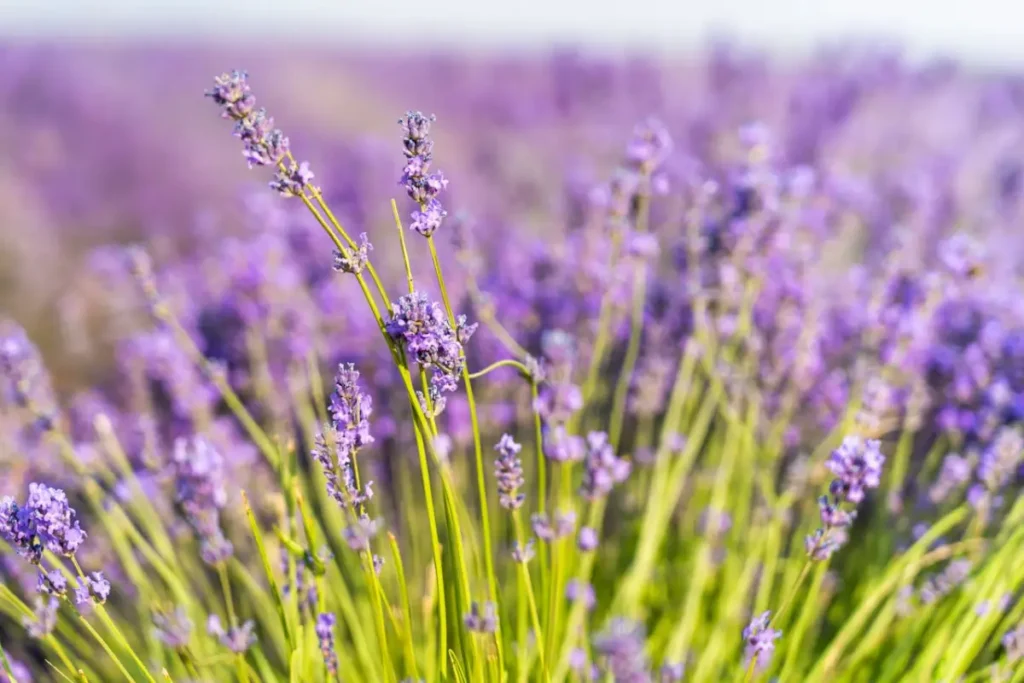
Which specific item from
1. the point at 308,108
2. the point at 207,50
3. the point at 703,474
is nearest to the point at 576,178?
the point at 703,474

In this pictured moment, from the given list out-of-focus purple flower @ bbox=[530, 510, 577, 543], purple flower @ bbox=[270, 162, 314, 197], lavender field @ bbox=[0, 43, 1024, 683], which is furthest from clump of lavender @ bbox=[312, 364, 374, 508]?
out-of-focus purple flower @ bbox=[530, 510, 577, 543]

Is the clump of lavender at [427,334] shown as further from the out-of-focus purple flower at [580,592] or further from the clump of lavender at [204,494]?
the out-of-focus purple flower at [580,592]

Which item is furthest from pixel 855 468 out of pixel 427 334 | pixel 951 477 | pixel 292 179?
pixel 951 477

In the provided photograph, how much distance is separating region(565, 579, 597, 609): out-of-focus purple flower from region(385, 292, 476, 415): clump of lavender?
0.71m

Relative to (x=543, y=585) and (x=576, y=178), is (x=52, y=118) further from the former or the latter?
(x=543, y=585)

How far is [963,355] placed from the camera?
85.7 inches

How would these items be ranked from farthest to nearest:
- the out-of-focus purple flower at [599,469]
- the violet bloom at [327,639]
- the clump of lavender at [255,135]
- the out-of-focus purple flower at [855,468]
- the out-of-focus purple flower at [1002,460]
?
1. the out-of-focus purple flower at [1002,460]
2. the out-of-focus purple flower at [599,469]
3. the violet bloom at [327,639]
4. the out-of-focus purple flower at [855,468]
5. the clump of lavender at [255,135]

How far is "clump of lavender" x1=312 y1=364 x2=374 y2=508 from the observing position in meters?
0.98

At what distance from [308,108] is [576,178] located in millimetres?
4841

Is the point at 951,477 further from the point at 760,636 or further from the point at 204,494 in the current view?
the point at 204,494

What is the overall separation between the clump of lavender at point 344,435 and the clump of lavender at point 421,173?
0.70 ft

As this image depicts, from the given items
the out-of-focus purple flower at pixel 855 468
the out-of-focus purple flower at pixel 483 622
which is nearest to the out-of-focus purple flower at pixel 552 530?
the out-of-focus purple flower at pixel 483 622

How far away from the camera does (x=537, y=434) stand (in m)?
1.30

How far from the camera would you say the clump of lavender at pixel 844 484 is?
1062 millimetres
